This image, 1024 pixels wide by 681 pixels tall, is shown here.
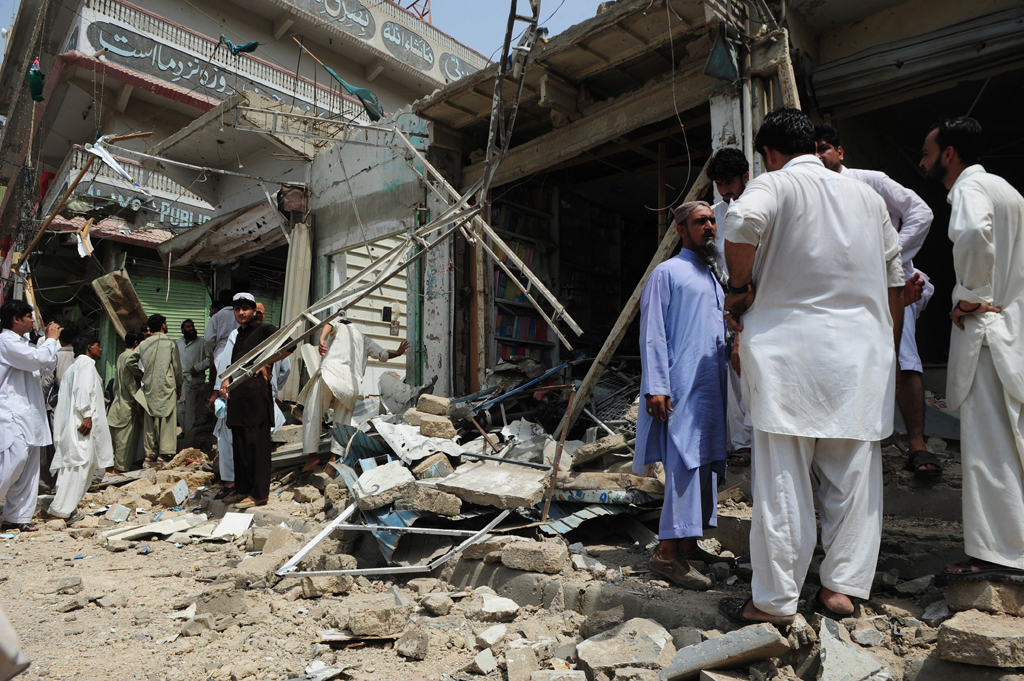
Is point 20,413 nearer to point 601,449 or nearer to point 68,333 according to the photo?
point 68,333

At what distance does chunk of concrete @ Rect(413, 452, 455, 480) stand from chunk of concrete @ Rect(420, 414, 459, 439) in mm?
522

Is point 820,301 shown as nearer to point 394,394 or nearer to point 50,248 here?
point 394,394

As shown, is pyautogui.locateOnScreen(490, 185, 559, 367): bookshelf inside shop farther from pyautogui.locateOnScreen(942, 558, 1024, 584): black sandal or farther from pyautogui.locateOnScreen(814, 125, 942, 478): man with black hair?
pyautogui.locateOnScreen(942, 558, 1024, 584): black sandal

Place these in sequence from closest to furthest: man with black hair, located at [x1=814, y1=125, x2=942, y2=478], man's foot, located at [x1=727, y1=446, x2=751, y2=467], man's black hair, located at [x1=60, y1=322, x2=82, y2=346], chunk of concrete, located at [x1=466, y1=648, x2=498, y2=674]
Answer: chunk of concrete, located at [x1=466, y1=648, x2=498, y2=674]
man with black hair, located at [x1=814, y1=125, x2=942, y2=478]
man's foot, located at [x1=727, y1=446, x2=751, y2=467]
man's black hair, located at [x1=60, y1=322, x2=82, y2=346]

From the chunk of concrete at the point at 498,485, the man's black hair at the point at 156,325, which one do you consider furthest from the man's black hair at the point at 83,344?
the chunk of concrete at the point at 498,485

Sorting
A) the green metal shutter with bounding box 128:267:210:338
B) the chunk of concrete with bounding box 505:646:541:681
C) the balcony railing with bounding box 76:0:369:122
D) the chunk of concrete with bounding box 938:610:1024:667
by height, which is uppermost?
the balcony railing with bounding box 76:0:369:122

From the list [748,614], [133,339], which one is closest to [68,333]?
[133,339]

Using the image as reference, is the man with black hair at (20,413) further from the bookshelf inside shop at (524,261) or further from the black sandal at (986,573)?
the black sandal at (986,573)

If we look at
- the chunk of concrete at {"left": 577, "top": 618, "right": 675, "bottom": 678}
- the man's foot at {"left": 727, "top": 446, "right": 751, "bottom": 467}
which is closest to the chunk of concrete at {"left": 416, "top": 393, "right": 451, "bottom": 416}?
the man's foot at {"left": 727, "top": 446, "right": 751, "bottom": 467}

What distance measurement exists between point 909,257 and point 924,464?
120 cm

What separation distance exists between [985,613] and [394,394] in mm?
5744

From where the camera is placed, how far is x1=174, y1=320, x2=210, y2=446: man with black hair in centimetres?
884

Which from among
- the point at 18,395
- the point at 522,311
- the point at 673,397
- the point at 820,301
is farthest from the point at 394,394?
the point at 820,301

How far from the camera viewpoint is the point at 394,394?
7.05m
